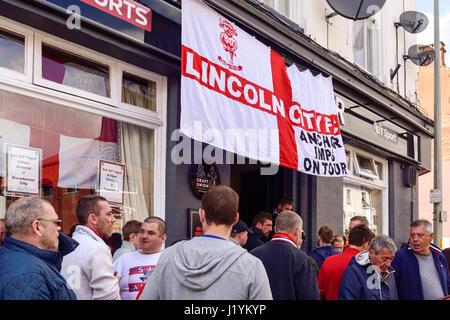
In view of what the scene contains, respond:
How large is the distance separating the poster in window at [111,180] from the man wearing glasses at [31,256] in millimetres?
3144

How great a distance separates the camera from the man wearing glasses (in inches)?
117

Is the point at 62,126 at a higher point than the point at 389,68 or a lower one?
lower

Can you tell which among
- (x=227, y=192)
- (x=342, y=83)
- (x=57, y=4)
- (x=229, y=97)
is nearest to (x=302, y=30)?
(x=342, y=83)

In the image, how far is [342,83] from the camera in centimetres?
1095

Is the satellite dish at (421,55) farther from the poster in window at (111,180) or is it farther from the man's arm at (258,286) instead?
the man's arm at (258,286)

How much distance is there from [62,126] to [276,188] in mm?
5321

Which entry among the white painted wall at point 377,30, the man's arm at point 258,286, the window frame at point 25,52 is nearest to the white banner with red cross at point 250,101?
the window frame at point 25,52

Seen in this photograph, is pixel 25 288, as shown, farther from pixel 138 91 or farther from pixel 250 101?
pixel 250 101

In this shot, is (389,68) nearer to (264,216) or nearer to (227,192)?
(264,216)

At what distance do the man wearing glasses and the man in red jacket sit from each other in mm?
2983

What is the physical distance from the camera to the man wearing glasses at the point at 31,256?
2.96 metres

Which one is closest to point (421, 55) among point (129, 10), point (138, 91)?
point (138, 91)

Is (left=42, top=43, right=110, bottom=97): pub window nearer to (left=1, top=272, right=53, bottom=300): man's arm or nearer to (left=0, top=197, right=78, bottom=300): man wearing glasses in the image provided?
(left=0, top=197, right=78, bottom=300): man wearing glasses

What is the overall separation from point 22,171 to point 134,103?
190cm
